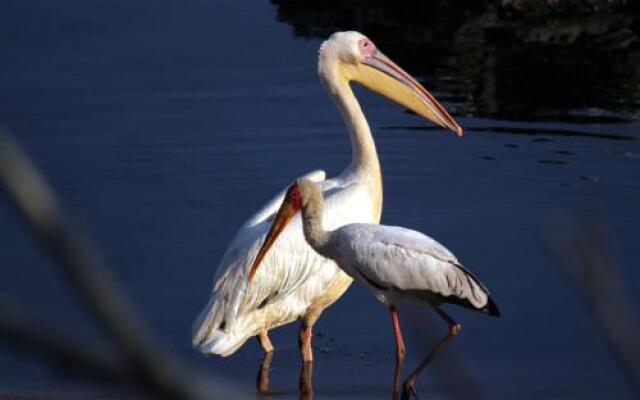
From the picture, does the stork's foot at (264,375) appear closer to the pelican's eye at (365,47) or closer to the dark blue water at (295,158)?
the dark blue water at (295,158)

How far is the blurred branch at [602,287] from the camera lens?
0.86 meters

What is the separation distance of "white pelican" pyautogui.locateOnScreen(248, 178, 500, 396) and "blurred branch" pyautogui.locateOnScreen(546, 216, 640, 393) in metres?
4.75

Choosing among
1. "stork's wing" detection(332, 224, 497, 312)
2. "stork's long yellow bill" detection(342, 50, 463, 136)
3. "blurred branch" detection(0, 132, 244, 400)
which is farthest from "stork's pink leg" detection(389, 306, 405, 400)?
"blurred branch" detection(0, 132, 244, 400)

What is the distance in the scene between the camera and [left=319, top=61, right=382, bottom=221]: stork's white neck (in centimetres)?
664

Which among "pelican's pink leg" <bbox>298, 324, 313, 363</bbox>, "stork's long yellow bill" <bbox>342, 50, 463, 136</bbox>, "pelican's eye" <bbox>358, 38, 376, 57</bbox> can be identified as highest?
"pelican's eye" <bbox>358, 38, 376, 57</bbox>

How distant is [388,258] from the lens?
594cm

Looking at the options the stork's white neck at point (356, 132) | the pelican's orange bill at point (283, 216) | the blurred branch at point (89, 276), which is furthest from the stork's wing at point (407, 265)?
the blurred branch at point (89, 276)

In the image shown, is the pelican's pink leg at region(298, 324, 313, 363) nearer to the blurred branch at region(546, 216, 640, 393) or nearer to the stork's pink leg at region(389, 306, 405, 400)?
the stork's pink leg at region(389, 306, 405, 400)

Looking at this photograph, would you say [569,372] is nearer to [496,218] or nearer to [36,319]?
[496,218]

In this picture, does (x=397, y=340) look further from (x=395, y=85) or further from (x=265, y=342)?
(x=395, y=85)

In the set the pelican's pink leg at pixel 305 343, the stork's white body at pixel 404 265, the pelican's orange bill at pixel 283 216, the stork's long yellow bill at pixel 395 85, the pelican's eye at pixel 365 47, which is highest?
the pelican's eye at pixel 365 47

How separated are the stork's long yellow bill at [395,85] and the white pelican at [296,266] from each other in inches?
4.7

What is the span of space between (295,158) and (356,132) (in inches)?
124

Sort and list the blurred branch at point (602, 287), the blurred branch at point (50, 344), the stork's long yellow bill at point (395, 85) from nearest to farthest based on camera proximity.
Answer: the blurred branch at point (50, 344) < the blurred branch at point (602, 287) < the stork's long yellow bill at point (395, 85)
